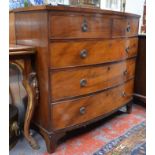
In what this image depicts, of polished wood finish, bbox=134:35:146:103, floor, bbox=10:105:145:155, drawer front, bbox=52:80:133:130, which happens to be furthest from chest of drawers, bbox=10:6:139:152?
polished wood finish, bbox=134:35:146:103

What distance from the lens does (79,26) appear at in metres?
1.37

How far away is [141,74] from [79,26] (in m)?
1.19

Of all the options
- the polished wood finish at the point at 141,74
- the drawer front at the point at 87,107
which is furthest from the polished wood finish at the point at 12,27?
the polished wood finish at the point at 141,74

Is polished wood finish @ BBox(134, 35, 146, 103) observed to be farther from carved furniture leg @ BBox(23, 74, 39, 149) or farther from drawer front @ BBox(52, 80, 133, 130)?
carved furniture leg @ BBox(23, 74, 39, 149)

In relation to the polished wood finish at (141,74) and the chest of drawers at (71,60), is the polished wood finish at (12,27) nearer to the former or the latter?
the chest of drawers at (71,60)

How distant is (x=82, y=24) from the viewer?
54.4 inches

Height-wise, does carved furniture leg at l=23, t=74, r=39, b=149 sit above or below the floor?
above

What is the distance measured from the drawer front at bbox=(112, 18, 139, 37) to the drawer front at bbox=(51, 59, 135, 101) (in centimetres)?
26

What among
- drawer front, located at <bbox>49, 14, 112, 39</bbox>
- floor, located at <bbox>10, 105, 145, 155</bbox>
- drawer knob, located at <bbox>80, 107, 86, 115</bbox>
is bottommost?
floor, located at <bbox>10, 105, 145, 155</bbox>

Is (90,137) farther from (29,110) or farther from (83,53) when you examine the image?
(83,53)

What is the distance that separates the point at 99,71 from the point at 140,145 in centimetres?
67

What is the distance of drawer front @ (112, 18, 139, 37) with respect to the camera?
1655 millimetres
